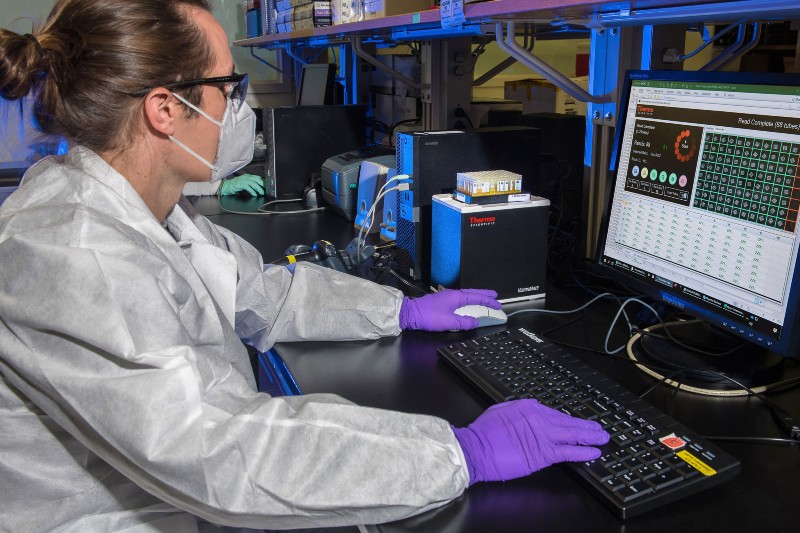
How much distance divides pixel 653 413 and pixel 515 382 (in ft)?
0.61

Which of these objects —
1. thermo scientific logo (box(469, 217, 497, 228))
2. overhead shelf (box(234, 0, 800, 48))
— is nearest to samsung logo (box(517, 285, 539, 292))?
thermo scientific logo (box(469, 217, 497, 228))

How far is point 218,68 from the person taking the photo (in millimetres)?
1040

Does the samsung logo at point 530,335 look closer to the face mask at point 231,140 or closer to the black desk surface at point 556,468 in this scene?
the black desk surface at point 556,468

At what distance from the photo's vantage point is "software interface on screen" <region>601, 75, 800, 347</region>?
0.90 meters

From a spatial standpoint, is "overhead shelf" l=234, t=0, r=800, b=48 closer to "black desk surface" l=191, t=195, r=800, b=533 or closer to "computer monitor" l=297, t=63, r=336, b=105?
"black desk surface" l=191, t=195, r=800, b=533

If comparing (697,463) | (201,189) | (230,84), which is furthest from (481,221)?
(201,189)

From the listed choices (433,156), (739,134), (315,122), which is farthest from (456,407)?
(315,122)

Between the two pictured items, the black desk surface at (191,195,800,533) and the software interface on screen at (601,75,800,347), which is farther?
the software interface on screen at (601,75,800,347)

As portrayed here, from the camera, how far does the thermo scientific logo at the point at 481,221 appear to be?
4.19 ft

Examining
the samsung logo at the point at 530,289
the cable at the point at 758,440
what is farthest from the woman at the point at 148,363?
the samsung logo at the point at 530,289

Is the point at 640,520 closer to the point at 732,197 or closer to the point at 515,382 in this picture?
the point at 515,382

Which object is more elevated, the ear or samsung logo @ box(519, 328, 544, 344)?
the ear

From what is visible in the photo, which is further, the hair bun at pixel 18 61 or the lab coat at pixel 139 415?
the hair bun at pixel 18 61

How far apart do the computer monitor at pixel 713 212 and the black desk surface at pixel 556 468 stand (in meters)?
0.08
